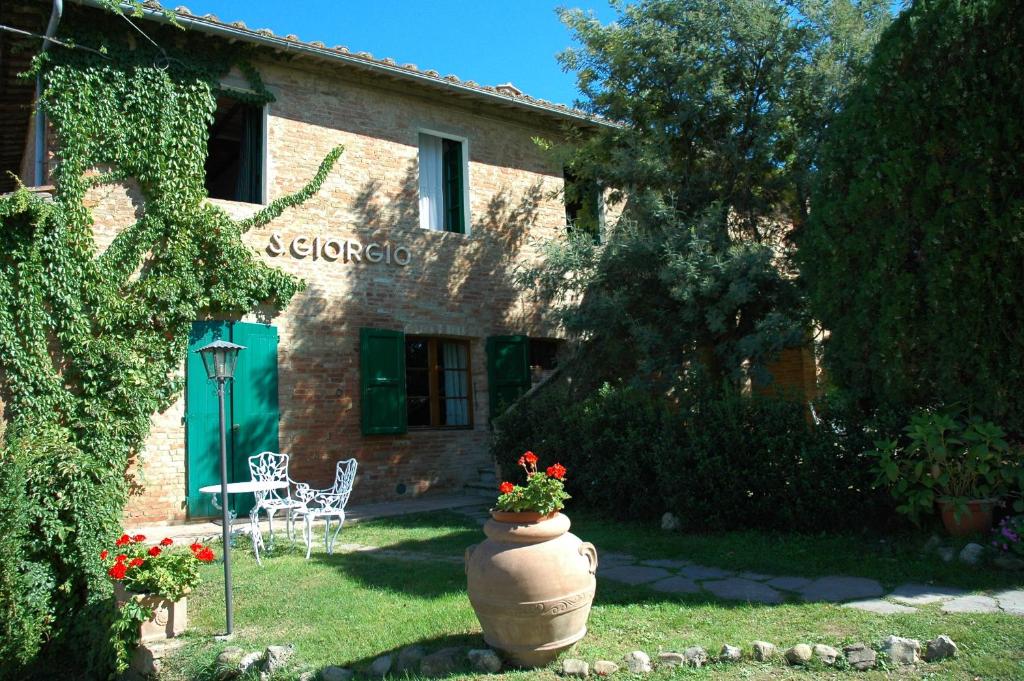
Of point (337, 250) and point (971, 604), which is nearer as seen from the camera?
point (971, 604)

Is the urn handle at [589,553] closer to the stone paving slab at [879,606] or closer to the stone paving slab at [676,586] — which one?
the stone paving slab at [676,586]

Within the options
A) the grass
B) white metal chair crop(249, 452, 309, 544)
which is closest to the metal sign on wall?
white metal chair crop(249, 452, 309, 544)

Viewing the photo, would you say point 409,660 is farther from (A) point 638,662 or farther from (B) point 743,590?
(B) point 743,590

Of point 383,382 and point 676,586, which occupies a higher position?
point 383,382

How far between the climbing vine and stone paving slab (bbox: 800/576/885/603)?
5615 mm

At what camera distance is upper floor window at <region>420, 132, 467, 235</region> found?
11.2 metres

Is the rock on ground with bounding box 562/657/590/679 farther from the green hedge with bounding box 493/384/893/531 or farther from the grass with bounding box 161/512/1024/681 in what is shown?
the green hedge with bounding box 493/384/893/531

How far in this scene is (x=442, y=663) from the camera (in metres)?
3.95

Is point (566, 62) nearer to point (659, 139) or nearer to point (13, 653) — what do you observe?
point (659, 139)

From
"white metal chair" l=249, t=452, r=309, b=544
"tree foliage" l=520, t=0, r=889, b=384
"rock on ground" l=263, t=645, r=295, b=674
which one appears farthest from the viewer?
"tree foliage" l=520, t=0, r=889, b=384

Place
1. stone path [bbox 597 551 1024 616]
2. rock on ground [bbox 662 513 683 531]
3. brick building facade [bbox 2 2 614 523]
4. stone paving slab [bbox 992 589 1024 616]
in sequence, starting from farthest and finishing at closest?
brick building facade [bbox 2 2 614 523] < rock on ground [bbox 662 513 683 531] < stone path [bbox 597 551 1024 616] < stone paving slab [bbox 992 589 1024 616]

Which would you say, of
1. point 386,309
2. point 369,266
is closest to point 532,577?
point 386,309

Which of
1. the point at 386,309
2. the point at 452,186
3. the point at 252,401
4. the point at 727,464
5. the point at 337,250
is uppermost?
the point at 452,186

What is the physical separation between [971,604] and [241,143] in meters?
9.90
